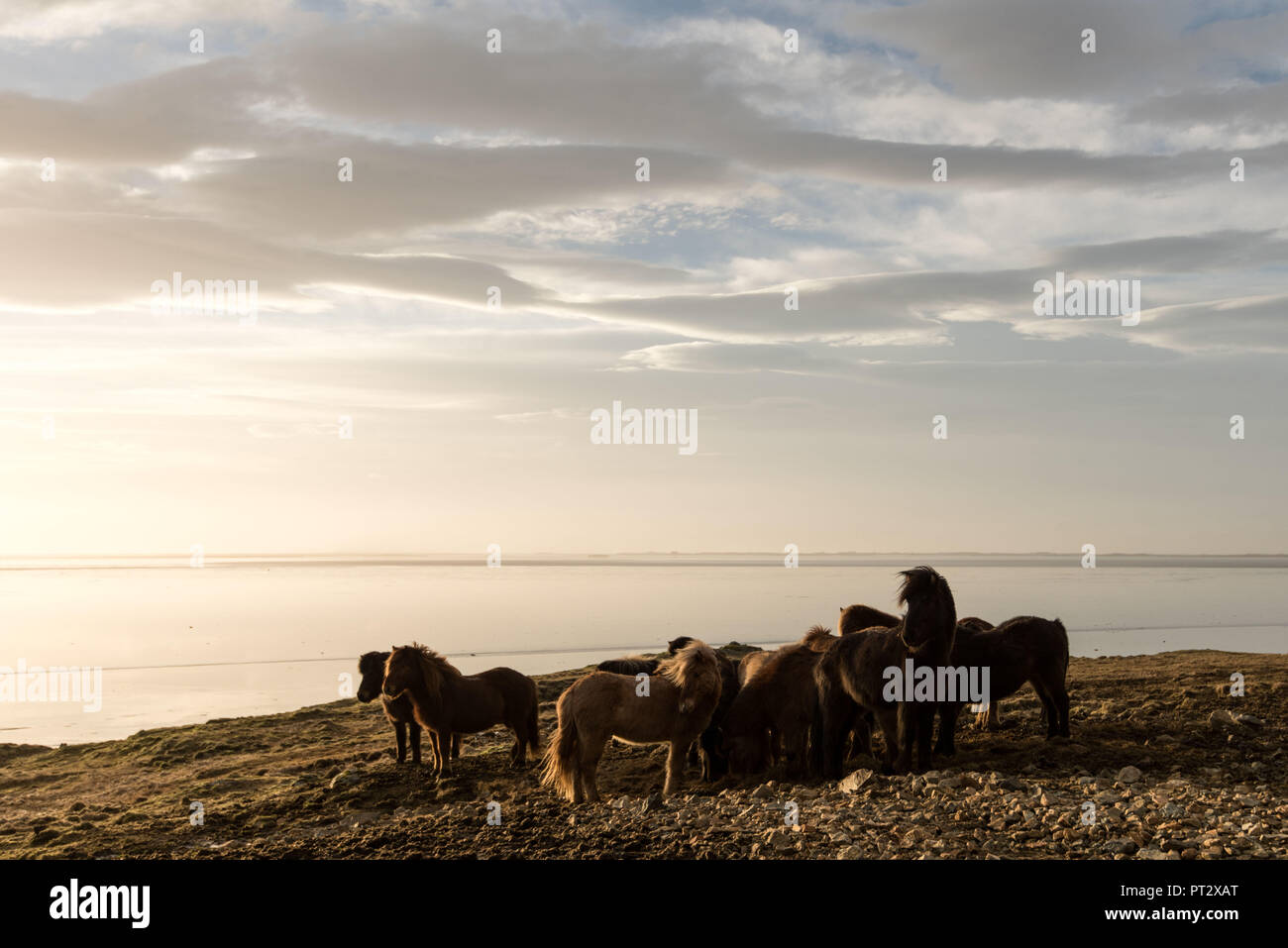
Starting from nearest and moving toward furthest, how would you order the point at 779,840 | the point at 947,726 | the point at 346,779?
1. the point at 779,840
2. the point at 947,726
3. the point at 346,779

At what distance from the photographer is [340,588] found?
63844 mm

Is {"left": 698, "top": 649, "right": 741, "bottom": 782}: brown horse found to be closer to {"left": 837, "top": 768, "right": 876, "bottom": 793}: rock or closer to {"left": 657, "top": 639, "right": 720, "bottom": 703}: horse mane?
{"left": 657, "top": 639, "right": 720, "bottom": 703}: horse mane

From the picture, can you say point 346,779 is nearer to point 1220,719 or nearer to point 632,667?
point 632,667

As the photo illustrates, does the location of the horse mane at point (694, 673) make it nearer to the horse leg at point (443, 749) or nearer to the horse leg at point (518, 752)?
the horse leg at point (518, 752)

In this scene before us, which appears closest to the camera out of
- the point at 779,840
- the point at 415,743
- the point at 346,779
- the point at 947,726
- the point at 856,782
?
A: the point at 779,840

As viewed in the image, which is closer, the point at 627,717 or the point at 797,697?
the point at 627,717

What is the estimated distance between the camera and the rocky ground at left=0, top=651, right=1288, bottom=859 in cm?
763

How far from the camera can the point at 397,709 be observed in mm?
14242

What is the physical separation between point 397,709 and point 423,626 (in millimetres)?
24104

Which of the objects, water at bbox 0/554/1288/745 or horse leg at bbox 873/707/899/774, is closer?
horse leg at bbox 873/707/899/774

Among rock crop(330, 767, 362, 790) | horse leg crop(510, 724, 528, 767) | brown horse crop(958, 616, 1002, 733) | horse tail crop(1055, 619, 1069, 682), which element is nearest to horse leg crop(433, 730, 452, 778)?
horse leg crop(510, 724, 528, 767)

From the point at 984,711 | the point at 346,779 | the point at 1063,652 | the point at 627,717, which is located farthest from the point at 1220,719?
the point at 346,779

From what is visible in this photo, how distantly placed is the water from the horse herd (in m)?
12.9
